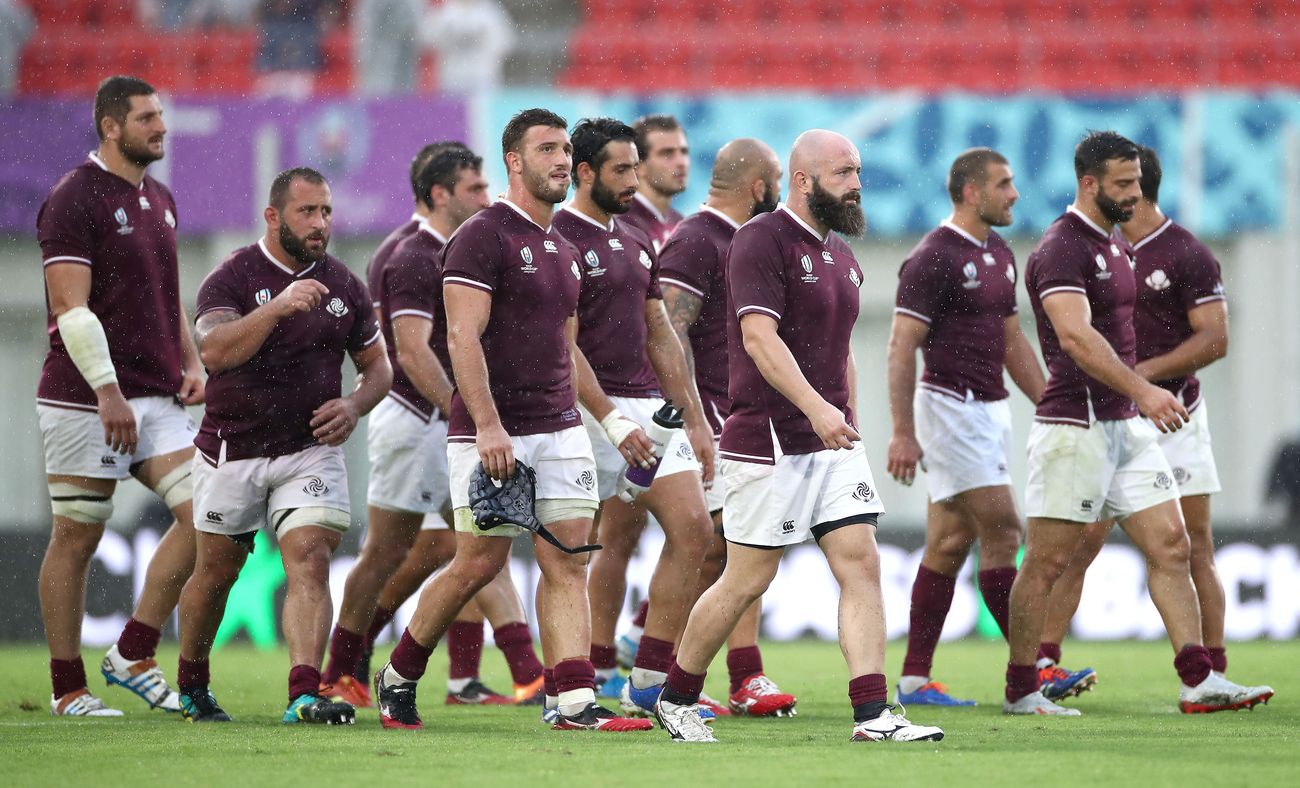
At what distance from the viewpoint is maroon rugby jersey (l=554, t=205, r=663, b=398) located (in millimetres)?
8547

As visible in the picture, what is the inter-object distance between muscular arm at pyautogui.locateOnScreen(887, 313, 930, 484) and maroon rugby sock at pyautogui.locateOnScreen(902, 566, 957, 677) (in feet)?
2.30

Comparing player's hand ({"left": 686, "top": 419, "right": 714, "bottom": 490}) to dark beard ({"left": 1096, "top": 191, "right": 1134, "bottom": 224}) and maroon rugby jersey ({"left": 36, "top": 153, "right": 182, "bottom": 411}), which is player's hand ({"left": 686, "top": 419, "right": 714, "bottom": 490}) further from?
maroon rugby jersey ({"left": 36, "top": 153, "right": 182, "bottom": 411})

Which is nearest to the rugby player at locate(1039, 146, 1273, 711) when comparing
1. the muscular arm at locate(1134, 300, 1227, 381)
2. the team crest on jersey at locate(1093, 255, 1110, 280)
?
the muscular arm at locate(1134, 300, 1227, 381)

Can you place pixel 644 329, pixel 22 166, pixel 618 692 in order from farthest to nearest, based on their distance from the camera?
1. pixel 22 166
2. pixel 618 692
3. pixel 644 329

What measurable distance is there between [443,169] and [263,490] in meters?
2.25

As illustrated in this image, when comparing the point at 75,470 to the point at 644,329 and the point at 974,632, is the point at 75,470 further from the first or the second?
the point at 974,632

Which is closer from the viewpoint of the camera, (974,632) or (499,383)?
(499,383)

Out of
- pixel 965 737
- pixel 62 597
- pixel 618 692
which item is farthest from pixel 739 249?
pixel 62 597

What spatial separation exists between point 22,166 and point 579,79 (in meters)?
5.91

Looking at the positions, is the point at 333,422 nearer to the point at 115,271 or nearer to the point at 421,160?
the point at 115,271

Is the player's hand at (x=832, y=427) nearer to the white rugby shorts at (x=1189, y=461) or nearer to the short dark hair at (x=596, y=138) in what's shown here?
the short dark hair at (x=596, y=138)

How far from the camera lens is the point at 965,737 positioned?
295 inches

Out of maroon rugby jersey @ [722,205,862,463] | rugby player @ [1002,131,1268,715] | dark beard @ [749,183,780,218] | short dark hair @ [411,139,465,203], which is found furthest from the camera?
short dark hair @ [411,139,465,203]

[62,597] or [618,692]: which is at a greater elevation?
[62,597]
